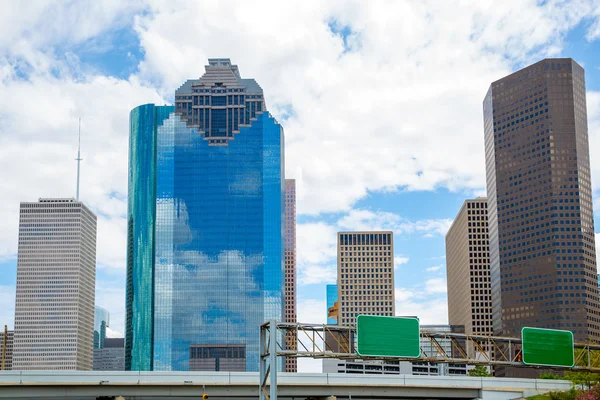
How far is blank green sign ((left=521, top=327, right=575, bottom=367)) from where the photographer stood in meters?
77.4

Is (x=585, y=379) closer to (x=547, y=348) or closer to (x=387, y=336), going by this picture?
(x=547, y=348)

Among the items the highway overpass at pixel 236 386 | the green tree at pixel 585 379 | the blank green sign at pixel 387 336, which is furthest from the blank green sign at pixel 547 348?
the green tree at pixel 585 379

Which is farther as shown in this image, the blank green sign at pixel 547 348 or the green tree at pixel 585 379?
the green tree at pixel 585 379

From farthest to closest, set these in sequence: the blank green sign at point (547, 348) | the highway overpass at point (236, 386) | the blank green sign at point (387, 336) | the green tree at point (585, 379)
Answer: the green tree at point (585, 379)
the blank green sign at point (547, 348)
the highway overpass at point (236, 386)
the blank green sign at point (387, 336)

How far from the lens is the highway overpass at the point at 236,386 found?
77000 millimetres

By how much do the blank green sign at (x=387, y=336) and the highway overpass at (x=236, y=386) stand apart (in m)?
Result: 12.9

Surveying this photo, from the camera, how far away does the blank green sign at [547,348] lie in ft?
254

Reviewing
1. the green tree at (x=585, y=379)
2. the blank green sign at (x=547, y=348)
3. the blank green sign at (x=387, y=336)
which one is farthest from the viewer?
the green tree at (x=585, y=379)

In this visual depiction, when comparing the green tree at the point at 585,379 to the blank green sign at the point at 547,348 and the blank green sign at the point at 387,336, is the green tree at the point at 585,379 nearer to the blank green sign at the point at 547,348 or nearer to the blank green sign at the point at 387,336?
the blank green sign at the point at 547,348

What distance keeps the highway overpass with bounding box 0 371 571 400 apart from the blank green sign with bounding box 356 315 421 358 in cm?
1285

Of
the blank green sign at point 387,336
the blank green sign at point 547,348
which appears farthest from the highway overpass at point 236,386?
the blank green sign at point 387,336

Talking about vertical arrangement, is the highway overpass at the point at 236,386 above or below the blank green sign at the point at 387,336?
below

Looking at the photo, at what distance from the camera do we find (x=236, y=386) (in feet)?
266

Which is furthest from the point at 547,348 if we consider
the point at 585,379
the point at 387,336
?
the point at 387,336
